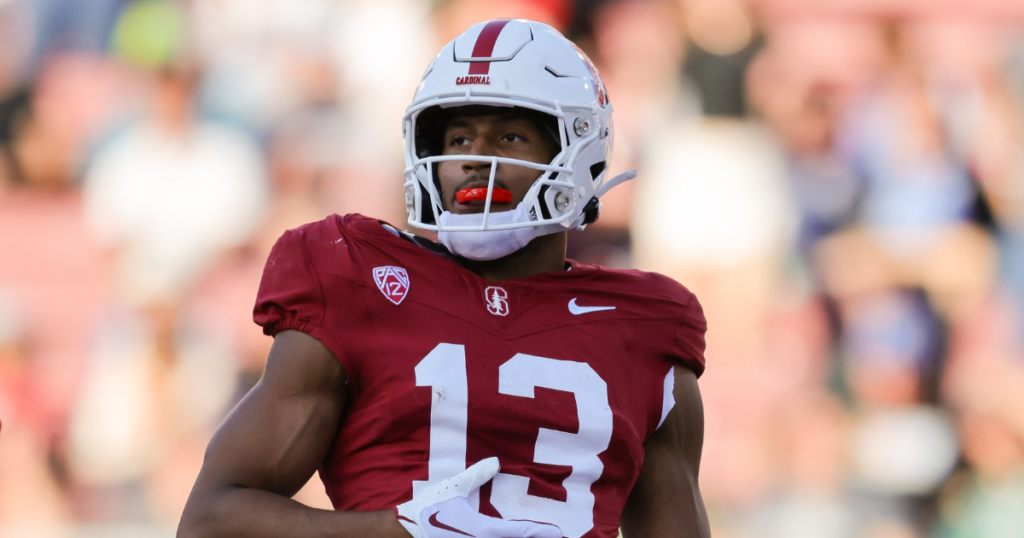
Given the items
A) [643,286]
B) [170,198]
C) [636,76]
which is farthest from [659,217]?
[643,286]

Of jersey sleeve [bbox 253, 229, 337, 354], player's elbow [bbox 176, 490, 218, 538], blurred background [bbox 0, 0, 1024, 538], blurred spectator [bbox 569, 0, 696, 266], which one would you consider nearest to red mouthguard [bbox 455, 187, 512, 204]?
jersey sleeve [bbox 253, 229, 337, 354]

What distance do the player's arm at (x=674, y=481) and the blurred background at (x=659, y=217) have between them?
7.09 feet

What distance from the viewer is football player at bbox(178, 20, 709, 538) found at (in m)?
1.34

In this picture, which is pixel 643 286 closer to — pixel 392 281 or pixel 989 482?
pixel 392 281

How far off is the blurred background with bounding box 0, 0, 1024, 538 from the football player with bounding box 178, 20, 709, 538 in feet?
7.28

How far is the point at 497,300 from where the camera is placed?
1491 mm

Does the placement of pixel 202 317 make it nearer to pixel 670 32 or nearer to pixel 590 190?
pixel 670 32

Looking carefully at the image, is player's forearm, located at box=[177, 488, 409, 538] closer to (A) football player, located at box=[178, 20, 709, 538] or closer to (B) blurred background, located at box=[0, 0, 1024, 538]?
(A) football player, located at box=[178, 20, 709, 538]

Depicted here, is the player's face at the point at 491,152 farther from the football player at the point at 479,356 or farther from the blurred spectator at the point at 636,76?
the blurred spectator at the point at 636,76

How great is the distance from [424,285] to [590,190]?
1.08 feet

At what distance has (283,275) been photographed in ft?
4.75

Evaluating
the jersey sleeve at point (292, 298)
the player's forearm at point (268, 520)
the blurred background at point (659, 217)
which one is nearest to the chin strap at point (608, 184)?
the jersey sleeve at point (292, 298)

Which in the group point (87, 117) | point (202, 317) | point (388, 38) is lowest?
point (202, 317)

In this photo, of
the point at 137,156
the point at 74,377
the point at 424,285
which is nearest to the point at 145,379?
the point at 74,377
